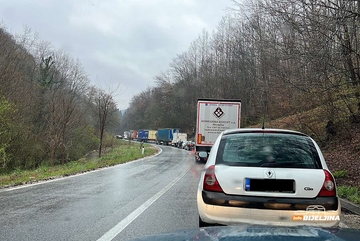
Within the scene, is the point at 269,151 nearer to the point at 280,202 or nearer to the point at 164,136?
the point at 280,202

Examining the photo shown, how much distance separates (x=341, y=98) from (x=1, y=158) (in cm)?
1981

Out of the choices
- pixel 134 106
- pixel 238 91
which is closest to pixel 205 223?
pixel 238 91

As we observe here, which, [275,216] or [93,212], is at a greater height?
[275,216]

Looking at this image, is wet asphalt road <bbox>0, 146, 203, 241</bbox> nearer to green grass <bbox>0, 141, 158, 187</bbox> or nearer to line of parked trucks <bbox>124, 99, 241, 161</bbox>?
green grass <bbox>0, 141, 158, 187</bbox>

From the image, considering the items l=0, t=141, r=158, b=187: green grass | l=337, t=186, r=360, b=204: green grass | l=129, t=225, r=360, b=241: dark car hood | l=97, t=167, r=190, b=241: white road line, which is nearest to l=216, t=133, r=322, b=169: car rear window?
l=129, t=225, r=360, b=241: dark car hood

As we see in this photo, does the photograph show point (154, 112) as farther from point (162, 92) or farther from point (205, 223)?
point (205, 223)

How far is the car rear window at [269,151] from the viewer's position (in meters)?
4.13

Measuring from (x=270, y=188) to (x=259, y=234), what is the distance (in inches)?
49.6

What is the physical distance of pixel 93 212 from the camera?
6637 mm

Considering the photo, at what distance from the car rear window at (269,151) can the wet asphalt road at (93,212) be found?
6.09 ft

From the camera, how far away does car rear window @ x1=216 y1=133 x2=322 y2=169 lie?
413 cm

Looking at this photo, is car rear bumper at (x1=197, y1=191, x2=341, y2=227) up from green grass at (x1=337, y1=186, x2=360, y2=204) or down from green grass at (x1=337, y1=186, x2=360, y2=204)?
up

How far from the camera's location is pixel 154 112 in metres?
96.6

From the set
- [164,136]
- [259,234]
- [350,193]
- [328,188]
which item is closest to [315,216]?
[328,188]
